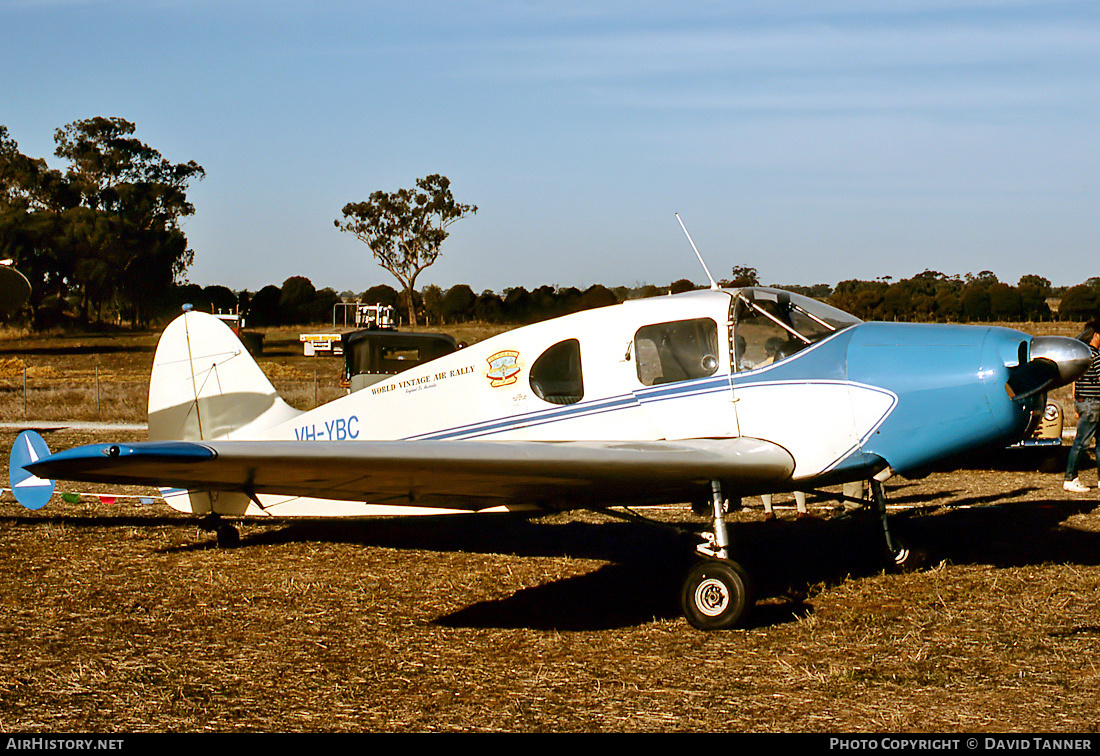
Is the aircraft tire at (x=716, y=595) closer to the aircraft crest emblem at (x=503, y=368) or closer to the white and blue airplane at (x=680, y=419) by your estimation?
the white and blue airplane at (x=680, y=419)

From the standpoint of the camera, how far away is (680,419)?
7031 millimetres

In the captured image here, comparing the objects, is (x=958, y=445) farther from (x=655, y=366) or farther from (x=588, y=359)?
(x=588, y=359)

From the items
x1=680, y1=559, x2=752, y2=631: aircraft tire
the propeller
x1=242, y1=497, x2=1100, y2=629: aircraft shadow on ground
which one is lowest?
x1=242, y1=497, x2=1100, y2=629: aircraft shadow on ground

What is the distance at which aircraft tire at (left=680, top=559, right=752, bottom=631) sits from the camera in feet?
20.7

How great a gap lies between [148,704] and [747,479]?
3.89 meters

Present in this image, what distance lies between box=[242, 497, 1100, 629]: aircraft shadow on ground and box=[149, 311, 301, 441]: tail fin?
1.22 metres

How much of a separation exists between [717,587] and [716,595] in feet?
0.19

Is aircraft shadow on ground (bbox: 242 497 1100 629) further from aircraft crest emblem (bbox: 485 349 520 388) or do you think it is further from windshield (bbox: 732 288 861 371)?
windshield (bbox: 732 288 861 371)

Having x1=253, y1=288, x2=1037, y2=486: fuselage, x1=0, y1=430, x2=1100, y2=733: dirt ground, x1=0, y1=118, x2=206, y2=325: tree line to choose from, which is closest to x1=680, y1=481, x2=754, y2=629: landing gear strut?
x1=0, y1=430, x2=1100, y2=733: dirt ground

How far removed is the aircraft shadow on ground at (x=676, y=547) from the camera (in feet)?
22.8

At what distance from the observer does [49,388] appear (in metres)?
31.0

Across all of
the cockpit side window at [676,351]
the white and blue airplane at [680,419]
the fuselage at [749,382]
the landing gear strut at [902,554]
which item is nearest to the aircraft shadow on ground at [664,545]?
the landing gear strut at [902,554]

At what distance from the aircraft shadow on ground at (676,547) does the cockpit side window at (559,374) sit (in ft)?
4.92
